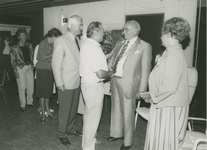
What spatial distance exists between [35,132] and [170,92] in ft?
9.00

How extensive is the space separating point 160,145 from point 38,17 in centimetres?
714

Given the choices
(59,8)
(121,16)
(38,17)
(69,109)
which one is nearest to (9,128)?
(69,109)

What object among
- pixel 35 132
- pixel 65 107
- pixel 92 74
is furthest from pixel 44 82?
pixel 92 74

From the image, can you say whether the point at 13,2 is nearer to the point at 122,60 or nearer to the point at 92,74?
the point at 122,60

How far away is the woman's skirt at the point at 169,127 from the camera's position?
2.39m

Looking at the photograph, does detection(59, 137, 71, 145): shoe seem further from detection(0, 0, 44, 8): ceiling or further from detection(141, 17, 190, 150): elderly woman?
detection(0, 0, 44, 8): ceiling

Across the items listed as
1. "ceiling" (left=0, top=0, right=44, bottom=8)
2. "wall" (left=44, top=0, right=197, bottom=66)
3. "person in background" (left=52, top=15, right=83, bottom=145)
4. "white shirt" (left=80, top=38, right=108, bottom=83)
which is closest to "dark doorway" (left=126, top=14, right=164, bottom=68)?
"wall" (left=44, top=0, right=197, bottom=66)

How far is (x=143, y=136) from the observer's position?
399 cm

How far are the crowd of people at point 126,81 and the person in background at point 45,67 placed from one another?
40.2 inches

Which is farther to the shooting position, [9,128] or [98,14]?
[98,14]

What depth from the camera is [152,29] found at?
17.9 ft

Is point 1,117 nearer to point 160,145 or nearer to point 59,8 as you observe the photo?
point 160,145

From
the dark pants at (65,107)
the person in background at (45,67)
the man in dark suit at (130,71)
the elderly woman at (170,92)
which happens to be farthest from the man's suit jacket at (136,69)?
the person in background at (45,67)

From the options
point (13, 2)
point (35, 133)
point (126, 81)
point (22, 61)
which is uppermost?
point (13, 2)
